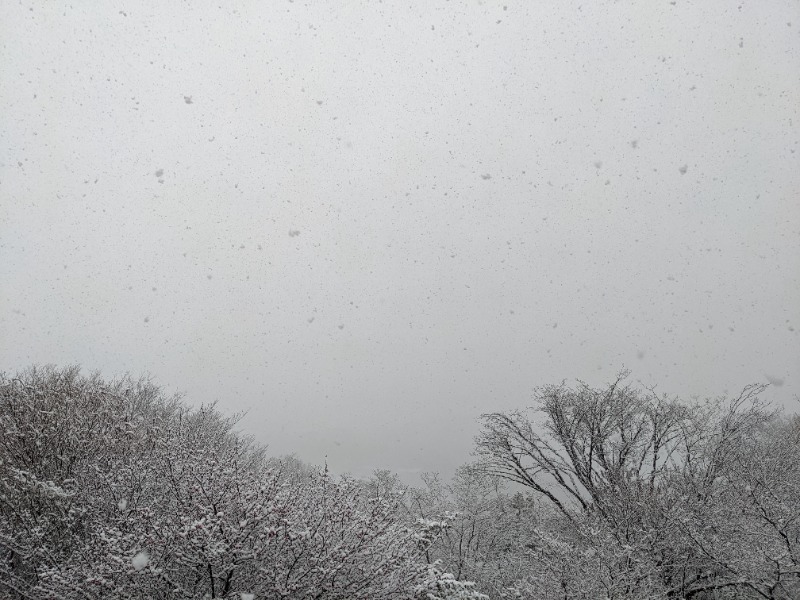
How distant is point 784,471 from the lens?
44.5ft

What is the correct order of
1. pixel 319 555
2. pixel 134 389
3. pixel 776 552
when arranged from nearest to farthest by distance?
pixel 319 555, pixel 776 552, pixel 134 389

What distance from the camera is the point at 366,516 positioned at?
305 inches

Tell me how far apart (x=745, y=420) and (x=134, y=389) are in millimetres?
28165

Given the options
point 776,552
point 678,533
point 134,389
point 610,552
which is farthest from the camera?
point 134,389

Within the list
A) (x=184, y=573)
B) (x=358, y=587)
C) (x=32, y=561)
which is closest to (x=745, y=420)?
(x=358, y=587)

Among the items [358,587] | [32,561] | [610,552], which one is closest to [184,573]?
[358,587]

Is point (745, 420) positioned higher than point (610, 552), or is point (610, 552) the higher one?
point (745, 420)

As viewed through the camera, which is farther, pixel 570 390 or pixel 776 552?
pixel 570 390

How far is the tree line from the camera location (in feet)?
23.1

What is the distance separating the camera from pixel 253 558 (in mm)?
7160

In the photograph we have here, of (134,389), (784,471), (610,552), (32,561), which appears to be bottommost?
(32,561)

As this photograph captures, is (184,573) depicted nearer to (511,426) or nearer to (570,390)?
(511,426)

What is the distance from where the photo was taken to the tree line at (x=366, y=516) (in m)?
7.05

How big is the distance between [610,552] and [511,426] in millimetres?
6219
